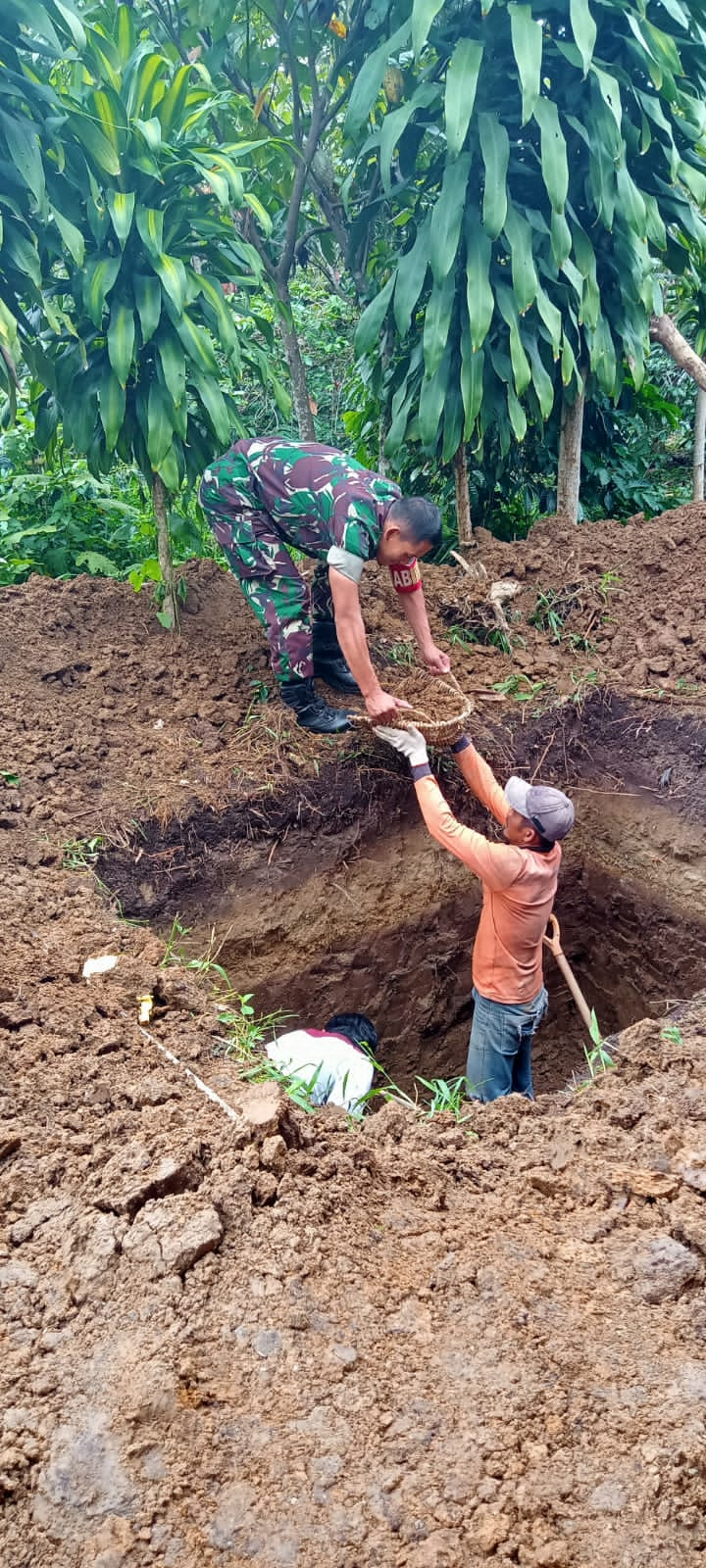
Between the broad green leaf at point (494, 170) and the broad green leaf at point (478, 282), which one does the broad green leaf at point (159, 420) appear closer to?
the broad green leaf at point (478, 282)

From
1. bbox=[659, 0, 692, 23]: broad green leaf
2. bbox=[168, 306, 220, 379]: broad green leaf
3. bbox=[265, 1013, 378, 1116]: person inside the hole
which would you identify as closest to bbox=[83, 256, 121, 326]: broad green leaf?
bbox=[168, 306, 220, 379]: broad green leaf

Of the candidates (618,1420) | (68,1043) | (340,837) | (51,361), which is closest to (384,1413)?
(618,1420)

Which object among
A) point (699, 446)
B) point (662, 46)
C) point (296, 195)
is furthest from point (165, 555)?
point (699, 446)

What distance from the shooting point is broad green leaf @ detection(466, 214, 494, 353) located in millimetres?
3730

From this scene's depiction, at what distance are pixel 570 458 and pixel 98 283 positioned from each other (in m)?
2.55

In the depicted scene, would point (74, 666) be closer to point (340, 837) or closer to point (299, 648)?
point (299, 648)

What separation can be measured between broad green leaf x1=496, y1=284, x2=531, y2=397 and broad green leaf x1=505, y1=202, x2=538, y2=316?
97 mm

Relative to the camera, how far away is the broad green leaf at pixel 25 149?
293cm

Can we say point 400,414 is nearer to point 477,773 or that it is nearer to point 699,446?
point 477,773

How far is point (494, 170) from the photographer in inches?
141

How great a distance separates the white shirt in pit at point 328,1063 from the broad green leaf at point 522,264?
118 inches

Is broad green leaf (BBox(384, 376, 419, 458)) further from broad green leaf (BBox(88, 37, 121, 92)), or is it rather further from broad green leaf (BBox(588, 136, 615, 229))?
broad green leaf (BBox(88, 37, 121, 92))

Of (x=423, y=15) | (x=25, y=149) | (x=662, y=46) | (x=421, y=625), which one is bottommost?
(x=421, y=625)

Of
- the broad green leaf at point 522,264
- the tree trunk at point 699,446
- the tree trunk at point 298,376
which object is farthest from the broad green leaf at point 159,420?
the tree trunk at point 699,446
